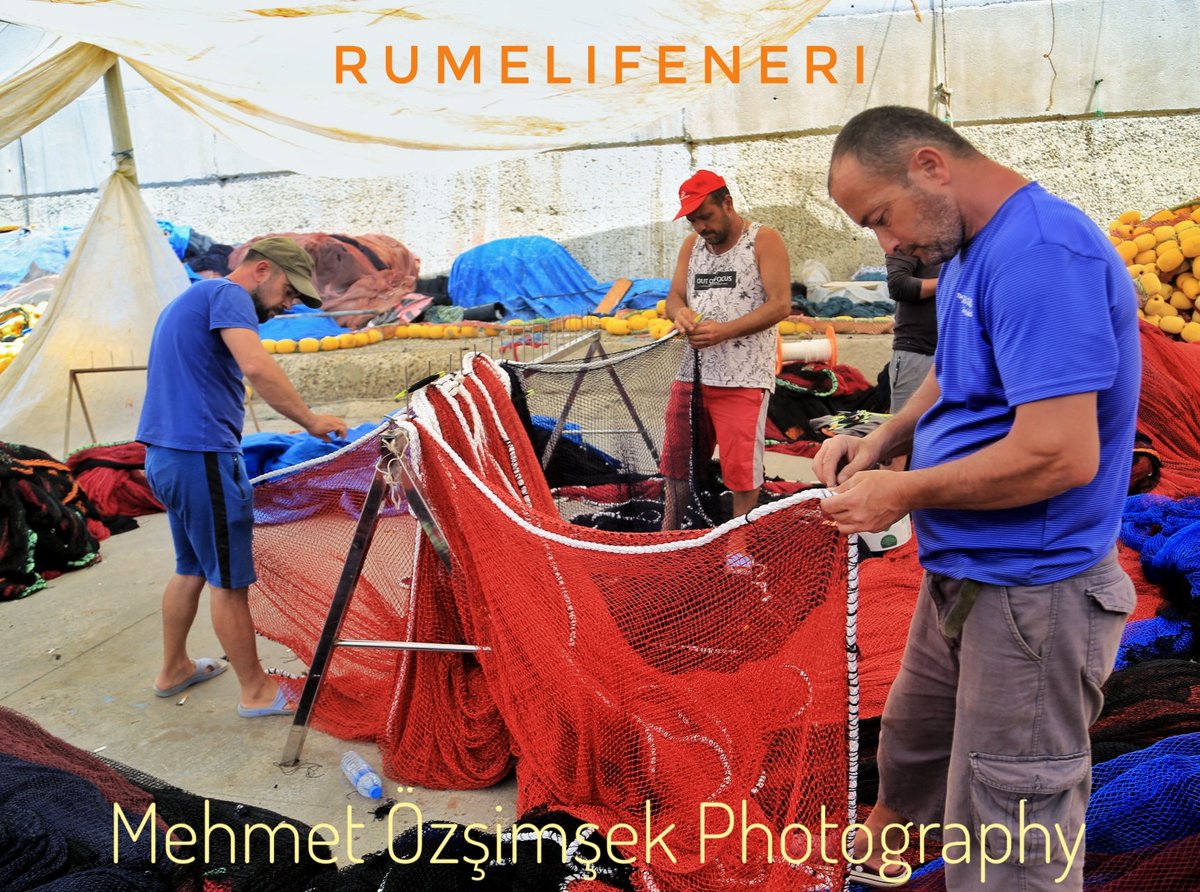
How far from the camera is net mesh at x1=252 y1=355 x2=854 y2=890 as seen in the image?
2107 mm

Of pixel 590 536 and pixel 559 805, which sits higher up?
pixel 590 536

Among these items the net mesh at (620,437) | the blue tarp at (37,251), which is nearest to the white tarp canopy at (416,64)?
the net mesh at (620,437)

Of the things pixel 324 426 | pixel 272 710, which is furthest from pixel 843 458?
pixel 272 710

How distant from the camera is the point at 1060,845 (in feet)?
5.43

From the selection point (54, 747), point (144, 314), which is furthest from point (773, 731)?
point (144, 314)

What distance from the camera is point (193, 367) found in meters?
3.38

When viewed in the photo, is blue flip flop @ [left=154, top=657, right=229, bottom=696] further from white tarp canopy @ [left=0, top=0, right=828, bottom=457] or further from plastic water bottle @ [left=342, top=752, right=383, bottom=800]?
white tarp canopy @ [left=0, top=0, right=828, bottom=457]

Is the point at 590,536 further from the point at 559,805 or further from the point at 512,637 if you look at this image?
the point at 559,805

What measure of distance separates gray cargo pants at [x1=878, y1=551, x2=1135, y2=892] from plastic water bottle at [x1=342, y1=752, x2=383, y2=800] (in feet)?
6.25

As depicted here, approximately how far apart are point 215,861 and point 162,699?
161 cm

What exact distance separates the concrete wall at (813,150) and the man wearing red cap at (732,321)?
7.36m

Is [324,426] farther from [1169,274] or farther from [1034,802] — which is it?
[1169,274]

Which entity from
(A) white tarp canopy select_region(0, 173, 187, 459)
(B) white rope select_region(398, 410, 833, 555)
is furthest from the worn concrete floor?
(A) white tarp canopy select_region(0, 173, 187, 459)

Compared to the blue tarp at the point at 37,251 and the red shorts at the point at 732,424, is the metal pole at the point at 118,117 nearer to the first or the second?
the blue tarp at the point at 37,251
